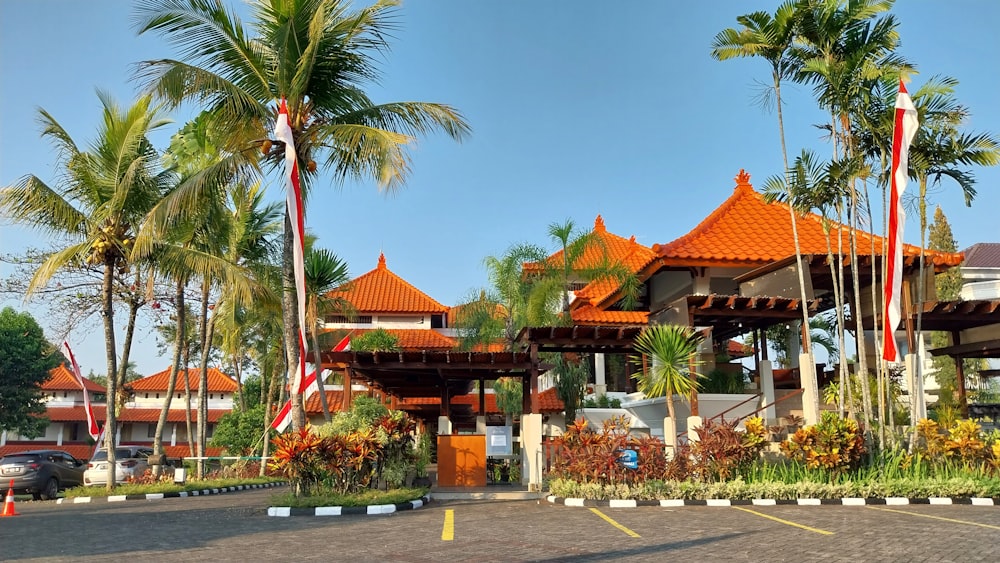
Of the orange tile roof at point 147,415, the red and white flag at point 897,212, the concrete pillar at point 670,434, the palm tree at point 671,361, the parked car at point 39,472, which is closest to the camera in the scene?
the red and white flag at point 897,212

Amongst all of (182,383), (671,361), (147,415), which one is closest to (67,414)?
(147,415)

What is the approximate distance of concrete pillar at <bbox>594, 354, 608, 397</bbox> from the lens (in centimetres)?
2557

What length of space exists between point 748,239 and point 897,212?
29.1 ft

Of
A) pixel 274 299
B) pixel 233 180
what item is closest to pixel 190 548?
pixel 233 180

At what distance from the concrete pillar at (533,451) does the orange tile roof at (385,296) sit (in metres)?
20.3

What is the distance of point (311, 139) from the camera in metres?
15.2

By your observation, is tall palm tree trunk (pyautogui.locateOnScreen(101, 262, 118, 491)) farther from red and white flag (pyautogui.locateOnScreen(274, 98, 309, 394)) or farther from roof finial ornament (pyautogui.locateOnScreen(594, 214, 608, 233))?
roof finial ornament (pyautogui.locateOnScreen(594, 214, 608, 233))

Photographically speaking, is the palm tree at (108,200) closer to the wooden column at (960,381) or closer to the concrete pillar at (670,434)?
the concrete pillar at (670,434)

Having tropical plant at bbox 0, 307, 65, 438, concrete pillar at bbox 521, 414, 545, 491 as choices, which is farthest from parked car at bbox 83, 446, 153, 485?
tropical plant at bbox 0, 307, 65, 438

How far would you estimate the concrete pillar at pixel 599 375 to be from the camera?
25.6m

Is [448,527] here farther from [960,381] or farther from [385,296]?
[385,296]

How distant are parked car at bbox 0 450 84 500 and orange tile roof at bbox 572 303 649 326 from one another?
15307 millimetres

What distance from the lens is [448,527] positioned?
1025 cm

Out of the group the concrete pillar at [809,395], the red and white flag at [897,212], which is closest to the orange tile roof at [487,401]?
the concrete pillar at [809,395]
